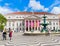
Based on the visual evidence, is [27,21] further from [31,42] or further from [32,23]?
[31,42]

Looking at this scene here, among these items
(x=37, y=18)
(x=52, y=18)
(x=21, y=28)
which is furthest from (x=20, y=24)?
(x=52, y=18)

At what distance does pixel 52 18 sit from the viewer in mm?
120750

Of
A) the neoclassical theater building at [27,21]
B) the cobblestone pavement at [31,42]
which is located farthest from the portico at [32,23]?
the cobblestone pavement at [31,42]

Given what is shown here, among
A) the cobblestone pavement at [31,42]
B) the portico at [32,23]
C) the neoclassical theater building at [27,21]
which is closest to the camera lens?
the cobblestone pavement at [31,42]

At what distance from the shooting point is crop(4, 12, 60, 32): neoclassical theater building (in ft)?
375

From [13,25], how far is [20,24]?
13.8 ft

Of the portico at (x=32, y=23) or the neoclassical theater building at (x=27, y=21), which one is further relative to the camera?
the neoclassical theater building at (x=27, y=21)

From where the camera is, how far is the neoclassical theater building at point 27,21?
114312 millimetres

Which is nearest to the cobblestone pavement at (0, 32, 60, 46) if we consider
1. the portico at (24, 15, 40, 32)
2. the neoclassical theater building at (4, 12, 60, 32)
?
the neoclassical theater building at (4, 12, 60, 32)

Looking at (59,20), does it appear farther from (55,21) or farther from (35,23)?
(35,23)

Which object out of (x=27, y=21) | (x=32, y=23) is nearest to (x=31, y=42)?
(x=27, y=21)

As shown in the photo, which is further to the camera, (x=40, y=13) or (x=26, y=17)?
(x=40, y=13)

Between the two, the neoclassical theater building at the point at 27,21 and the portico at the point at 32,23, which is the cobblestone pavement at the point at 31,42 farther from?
the portico at the point at 32,23

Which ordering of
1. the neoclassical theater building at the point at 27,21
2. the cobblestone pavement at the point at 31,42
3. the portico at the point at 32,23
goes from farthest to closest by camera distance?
1. the neoclassical theater building at the point at 27,21
2. the portico at the point at 32,23
3. the cobblestone pavement at the point at 31,42
